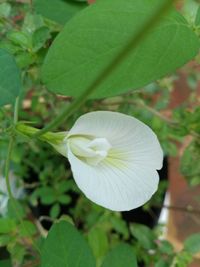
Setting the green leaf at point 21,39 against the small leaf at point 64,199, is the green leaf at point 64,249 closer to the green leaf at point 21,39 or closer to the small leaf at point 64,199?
the green leaf at point 21,39

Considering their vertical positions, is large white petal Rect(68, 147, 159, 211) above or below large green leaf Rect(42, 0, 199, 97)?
below

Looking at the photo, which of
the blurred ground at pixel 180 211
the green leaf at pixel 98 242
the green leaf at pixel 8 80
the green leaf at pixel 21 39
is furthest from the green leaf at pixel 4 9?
the blurred ground at pixel 180 211

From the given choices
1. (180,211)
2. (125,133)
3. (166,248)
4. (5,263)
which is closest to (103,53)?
(125,133)

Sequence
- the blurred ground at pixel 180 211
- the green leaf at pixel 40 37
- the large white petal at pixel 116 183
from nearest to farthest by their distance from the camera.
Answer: the large white petal at pixel 116 183
the green leaf at pixel 40 37
the blurred ground at pixel 180 211

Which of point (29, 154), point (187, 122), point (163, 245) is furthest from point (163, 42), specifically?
point (29, 154)

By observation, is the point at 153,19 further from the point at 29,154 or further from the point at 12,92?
the point at 29,154

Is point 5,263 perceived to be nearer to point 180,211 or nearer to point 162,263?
point 162,263

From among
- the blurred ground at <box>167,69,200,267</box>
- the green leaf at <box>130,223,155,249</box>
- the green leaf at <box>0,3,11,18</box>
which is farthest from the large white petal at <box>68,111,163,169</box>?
the blurred ground at <box>167,69,200,267</box>

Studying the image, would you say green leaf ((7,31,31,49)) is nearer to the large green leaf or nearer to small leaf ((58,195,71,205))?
the large green leaf
